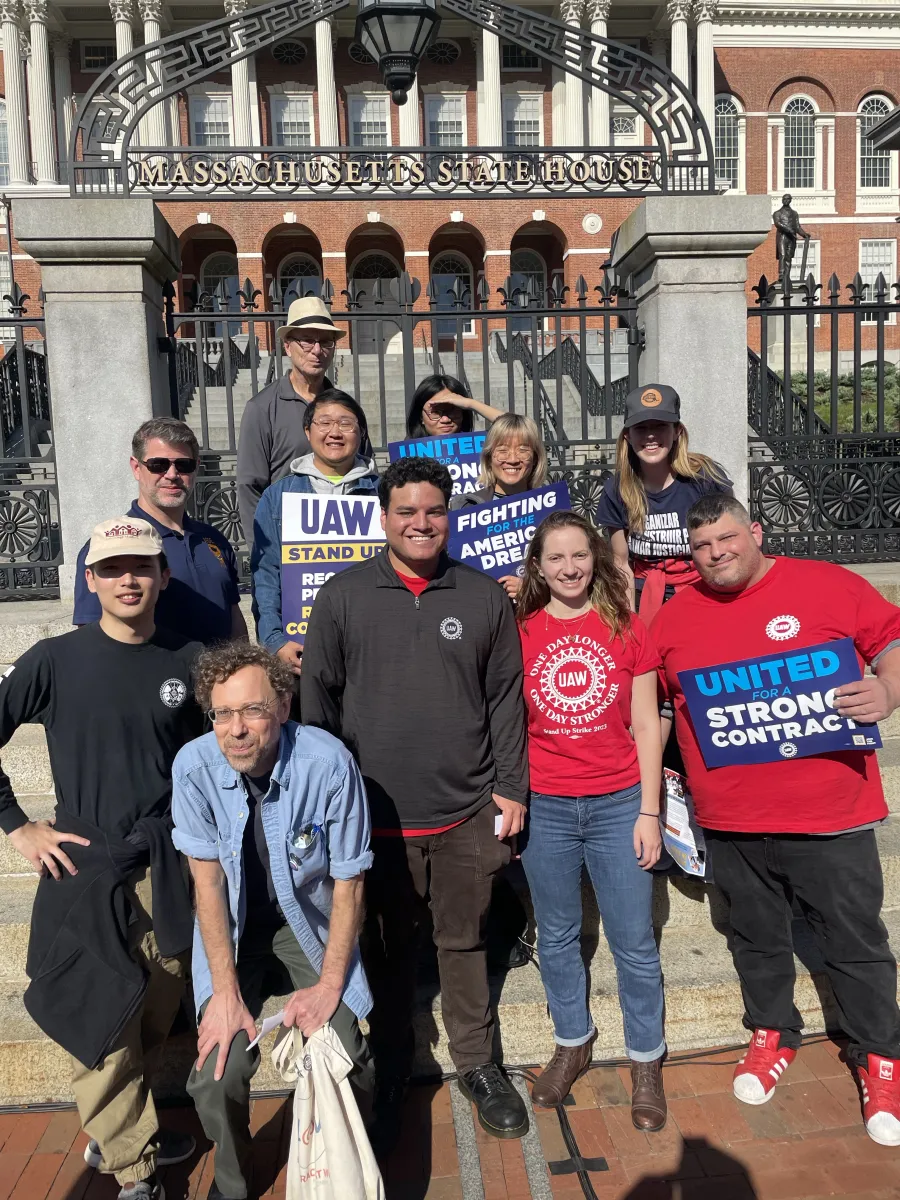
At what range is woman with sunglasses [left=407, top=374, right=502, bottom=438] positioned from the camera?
4.14m

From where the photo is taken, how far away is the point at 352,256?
107 feet

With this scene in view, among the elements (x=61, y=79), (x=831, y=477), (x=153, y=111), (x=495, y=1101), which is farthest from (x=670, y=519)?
(x=61, y=79)

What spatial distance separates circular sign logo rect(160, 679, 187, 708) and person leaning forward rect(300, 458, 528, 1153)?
38cm

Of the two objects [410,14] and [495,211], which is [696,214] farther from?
[495,211]

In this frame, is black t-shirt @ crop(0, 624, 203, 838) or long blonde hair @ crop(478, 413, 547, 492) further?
long blonde hair @ crop(478, 413, 547, 492)

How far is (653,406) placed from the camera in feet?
10.9

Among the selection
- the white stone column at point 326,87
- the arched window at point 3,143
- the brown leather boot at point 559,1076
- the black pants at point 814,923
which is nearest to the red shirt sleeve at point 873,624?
the black pants at point 814,923

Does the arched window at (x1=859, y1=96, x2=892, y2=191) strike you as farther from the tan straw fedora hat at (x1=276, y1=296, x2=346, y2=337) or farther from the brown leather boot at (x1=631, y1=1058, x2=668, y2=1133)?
the brown leather boot at (x1=631, y1=1058, x2=668, y2=1133)

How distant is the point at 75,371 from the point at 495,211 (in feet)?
93.5

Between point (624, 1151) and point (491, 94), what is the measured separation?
3568 centimetres

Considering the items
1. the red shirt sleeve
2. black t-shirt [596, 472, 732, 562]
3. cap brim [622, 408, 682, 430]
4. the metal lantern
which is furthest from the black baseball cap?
the metal lantern

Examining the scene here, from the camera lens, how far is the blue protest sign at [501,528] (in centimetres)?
344

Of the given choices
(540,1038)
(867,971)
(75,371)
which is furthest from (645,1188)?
(75,371)

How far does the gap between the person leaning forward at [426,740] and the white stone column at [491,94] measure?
109 ft
